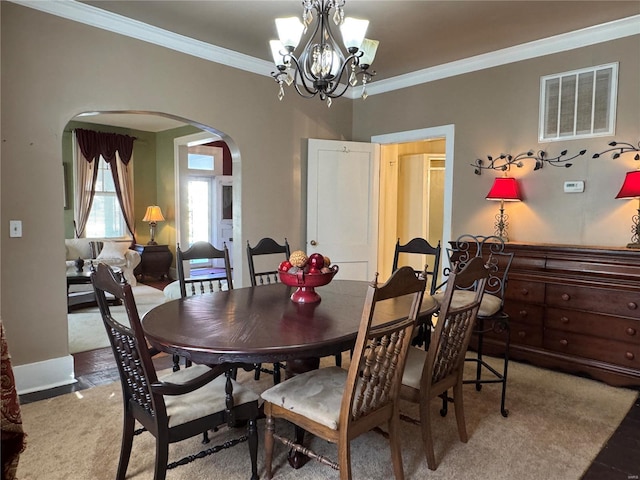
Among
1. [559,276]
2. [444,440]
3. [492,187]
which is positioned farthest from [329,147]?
[444,440]

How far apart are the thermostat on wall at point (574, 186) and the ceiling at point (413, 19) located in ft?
4.07

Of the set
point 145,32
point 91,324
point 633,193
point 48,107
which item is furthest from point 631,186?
point 91,324

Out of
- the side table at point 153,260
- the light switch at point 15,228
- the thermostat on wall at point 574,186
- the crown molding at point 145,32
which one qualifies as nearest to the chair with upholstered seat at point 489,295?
the thermostat on wall at point 574,186

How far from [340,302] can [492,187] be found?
230cm

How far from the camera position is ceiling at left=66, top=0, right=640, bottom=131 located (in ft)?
10.2

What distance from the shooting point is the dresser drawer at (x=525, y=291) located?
11.5 feet

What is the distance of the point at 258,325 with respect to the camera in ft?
6.56

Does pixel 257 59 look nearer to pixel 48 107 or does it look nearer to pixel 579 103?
pixel 48 107

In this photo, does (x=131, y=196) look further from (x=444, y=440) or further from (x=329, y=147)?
(x=444, y=440)

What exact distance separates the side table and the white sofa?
55cm

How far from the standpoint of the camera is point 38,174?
3068mm

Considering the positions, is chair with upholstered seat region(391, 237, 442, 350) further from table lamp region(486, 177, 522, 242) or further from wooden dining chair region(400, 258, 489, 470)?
table lamp region(486, 177, 522, 242)

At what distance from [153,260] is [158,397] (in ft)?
20.7

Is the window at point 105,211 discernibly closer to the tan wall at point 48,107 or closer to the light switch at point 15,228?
the tan wall at point 48,107
